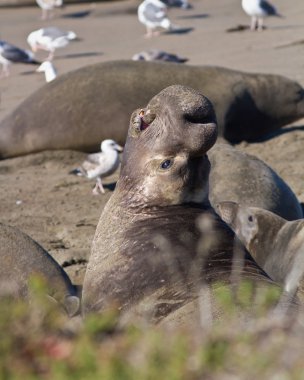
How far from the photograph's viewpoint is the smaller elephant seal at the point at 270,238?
5293 mm

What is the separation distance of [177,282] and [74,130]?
584 centimetres

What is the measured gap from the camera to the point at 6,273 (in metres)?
5.36

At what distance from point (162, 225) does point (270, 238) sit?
64.2 inches

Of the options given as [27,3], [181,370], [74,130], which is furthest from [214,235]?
[27,3]

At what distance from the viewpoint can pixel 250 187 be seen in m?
6.90

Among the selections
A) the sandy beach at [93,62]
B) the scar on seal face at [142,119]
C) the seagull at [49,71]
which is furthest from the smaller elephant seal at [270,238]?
the seagull at [49,71]

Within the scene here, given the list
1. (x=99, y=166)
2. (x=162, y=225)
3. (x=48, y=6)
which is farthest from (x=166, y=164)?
(x=48, y=6)

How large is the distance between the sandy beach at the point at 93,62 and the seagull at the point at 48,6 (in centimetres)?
14

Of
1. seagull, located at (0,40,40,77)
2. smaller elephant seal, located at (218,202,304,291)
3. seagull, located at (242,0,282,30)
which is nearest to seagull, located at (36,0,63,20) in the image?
seagull, located at (242,0,282,30)

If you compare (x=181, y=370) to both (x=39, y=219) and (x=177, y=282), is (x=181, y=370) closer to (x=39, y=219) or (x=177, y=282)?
(x=177, y=282)

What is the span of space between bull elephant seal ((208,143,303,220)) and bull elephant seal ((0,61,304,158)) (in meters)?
2.60

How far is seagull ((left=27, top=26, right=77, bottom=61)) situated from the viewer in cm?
1478

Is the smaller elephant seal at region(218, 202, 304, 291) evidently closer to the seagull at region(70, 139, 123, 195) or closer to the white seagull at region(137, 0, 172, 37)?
the seagull at region(70, 139, 123, 195)

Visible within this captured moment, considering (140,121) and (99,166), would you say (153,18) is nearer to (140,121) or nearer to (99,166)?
(99,166)
